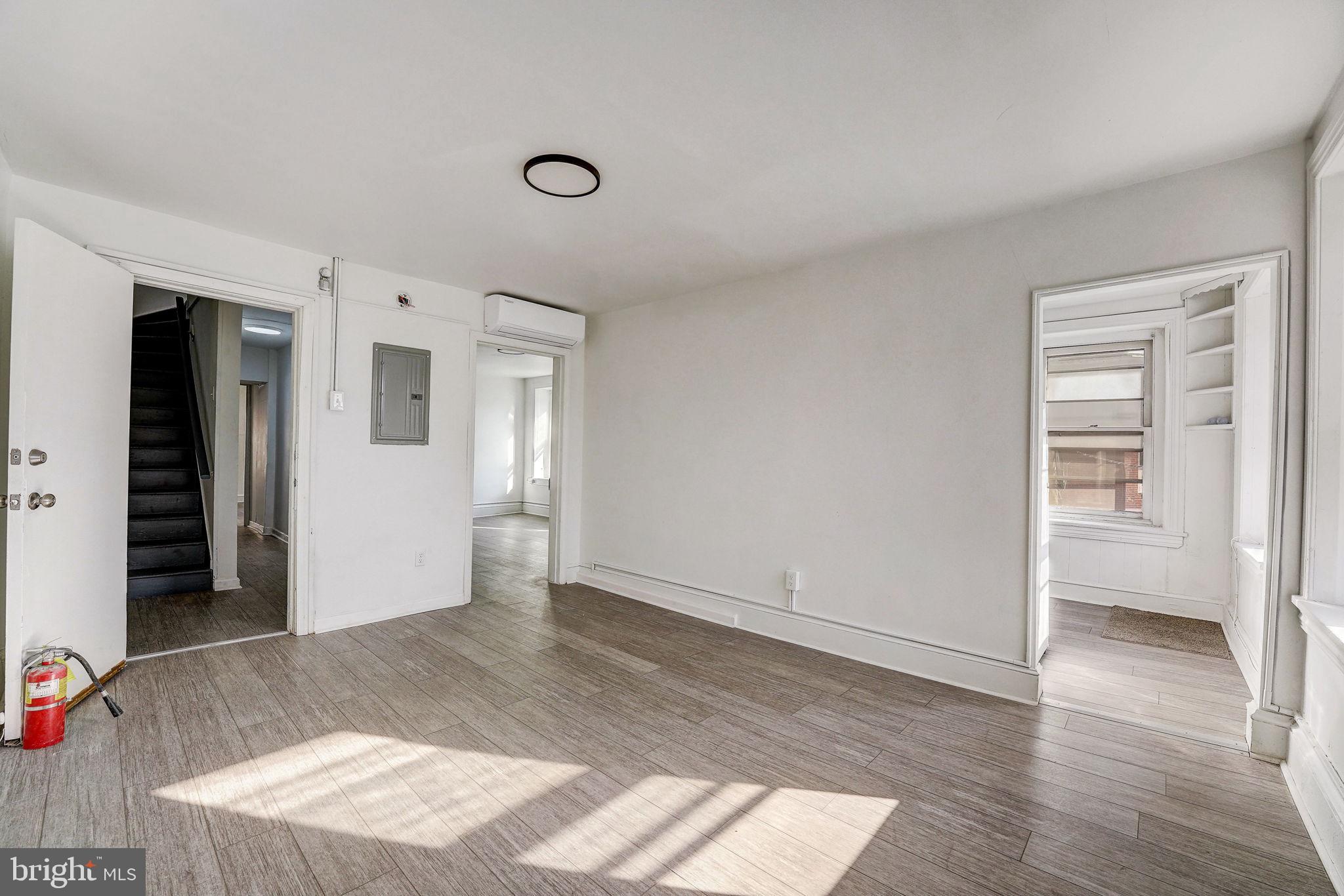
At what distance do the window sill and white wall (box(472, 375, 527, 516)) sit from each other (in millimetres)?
8495

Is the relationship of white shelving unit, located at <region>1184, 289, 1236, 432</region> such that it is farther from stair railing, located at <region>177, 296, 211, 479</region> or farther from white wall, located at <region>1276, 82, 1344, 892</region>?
stair railing, located at <region>177, 296, 211, 479</region>

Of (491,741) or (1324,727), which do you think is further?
(491,741)

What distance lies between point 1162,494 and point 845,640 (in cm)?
323

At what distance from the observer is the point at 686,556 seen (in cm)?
438

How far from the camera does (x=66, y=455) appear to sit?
8.20 feet

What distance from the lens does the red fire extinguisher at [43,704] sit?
2.17 meters

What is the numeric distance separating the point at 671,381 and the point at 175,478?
4.69 metres

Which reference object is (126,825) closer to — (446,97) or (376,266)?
(446,97)

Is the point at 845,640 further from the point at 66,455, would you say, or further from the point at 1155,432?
the point at 66,455

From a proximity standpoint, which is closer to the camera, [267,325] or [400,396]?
[400,396]

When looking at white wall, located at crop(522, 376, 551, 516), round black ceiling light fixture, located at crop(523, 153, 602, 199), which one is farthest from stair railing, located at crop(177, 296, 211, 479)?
white wall, located at crop(522, 376, 551, 516)

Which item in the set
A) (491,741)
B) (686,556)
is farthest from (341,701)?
(686,556)

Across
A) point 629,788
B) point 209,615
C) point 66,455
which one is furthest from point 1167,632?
point 209,615

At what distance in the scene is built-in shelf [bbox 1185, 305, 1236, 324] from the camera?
153 inches
